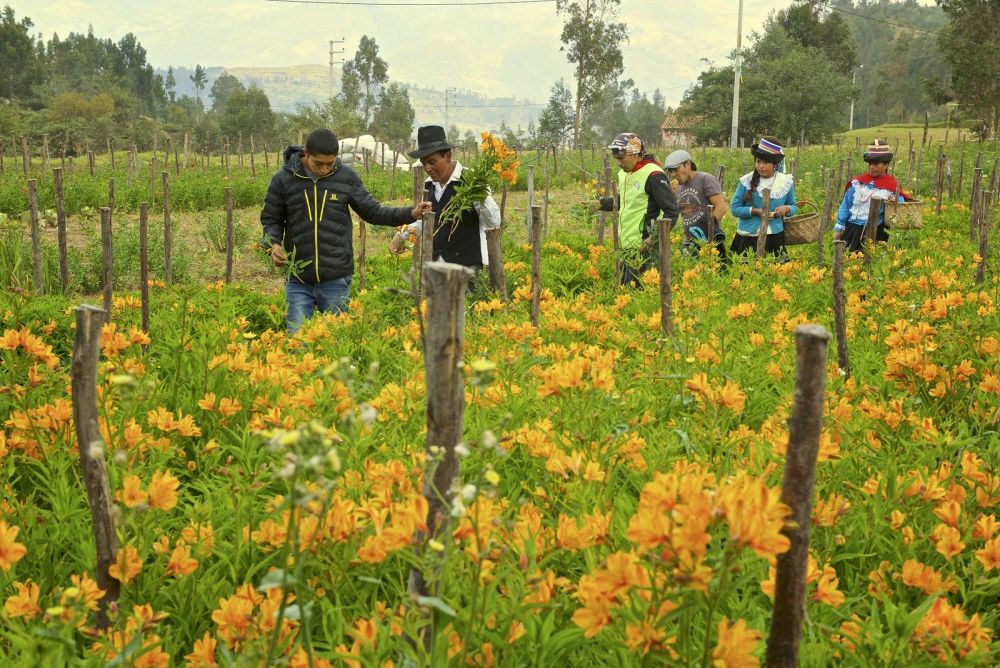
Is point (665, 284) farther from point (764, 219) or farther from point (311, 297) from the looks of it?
point (764, 219)

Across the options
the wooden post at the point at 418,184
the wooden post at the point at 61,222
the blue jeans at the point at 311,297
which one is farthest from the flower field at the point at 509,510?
the wooden post at the point at 61,222

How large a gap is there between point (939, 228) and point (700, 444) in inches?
355

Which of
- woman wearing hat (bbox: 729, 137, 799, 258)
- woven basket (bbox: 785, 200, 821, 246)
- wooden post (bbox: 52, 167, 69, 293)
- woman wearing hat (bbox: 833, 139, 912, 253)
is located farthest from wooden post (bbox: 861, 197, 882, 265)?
wooden post (bbox: 52, 167, 69, 293)

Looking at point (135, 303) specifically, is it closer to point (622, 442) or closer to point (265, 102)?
point (622, 442)

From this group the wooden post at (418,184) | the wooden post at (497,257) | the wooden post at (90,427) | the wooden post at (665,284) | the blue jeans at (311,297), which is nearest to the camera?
the wooden post at (90,427)

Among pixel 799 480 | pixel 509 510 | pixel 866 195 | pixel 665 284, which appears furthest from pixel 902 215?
pixel 799 480

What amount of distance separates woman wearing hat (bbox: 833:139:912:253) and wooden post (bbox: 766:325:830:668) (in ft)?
19.8

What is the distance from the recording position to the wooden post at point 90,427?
1650mm

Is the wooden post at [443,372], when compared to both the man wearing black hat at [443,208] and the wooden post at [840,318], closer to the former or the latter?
the wooden post at [840,318]

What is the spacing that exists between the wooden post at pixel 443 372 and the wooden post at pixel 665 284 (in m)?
2.45

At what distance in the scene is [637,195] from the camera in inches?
248

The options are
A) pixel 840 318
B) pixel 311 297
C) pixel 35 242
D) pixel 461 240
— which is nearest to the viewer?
pixel 840 318

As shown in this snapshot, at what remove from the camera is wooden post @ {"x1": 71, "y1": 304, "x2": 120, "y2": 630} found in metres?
1.65

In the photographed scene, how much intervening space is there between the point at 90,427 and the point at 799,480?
1467mm
